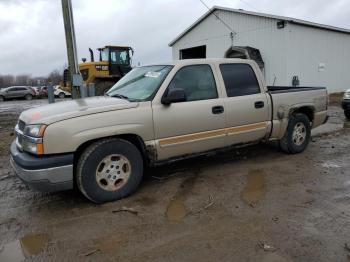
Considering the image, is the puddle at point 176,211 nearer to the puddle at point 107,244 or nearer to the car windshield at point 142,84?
the puddle at point 107,244

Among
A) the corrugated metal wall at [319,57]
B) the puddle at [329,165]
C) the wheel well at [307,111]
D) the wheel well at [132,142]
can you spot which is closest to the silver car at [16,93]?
the corrugated metal wall at [319,57]

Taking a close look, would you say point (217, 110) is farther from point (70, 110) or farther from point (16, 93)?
point (16, 93)

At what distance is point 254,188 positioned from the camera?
479 cm

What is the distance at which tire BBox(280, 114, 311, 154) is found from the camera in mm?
6346

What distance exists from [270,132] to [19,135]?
399cm

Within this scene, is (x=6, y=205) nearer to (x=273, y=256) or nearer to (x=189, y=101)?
(x=189, y=101)

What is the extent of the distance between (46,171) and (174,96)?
185 centimetres

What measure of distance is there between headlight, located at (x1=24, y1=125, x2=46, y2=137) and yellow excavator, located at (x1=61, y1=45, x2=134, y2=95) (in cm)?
1545

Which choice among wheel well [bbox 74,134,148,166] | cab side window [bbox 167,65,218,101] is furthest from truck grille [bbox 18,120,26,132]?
cab side window [bbox 167,65,218,101]

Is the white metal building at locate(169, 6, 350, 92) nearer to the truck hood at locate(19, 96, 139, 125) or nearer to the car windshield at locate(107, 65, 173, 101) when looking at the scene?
the car windshield at locate(107, 65, 173, 101)

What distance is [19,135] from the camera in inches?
171

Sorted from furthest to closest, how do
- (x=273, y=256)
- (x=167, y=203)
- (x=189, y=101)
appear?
1. (x=189, y=101)
2. (x=167, y=203)
3. (x=273, y=256)

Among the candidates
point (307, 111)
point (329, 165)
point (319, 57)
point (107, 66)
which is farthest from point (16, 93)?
point (329, 165)

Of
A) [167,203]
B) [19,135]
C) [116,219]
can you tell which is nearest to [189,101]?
[167,203]
